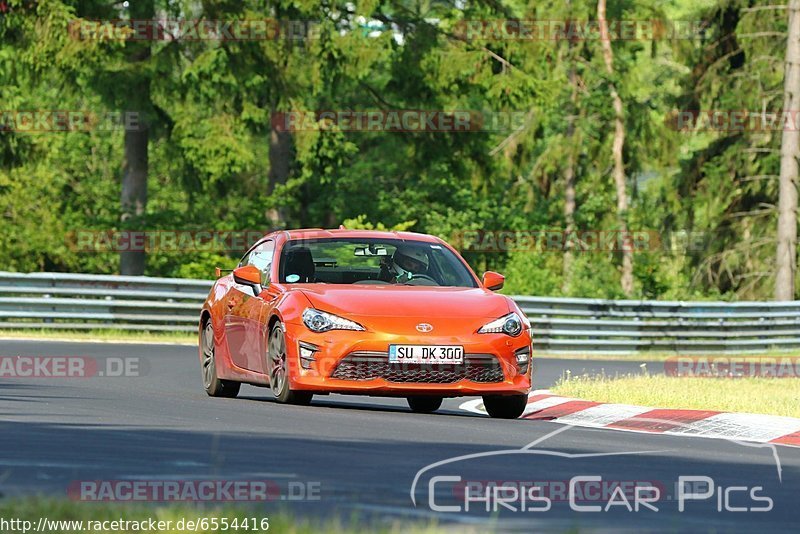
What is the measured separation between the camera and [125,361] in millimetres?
21891

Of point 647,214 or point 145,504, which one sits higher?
point 145,504

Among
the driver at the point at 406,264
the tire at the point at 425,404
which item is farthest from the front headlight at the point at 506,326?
the tire at the point at 425,404

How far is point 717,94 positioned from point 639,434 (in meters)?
37.0

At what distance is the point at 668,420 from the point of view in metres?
14.6

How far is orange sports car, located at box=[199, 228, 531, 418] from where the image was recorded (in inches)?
542

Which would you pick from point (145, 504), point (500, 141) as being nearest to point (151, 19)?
point (500, 141)

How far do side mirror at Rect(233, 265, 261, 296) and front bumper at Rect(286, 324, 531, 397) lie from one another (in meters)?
1.15

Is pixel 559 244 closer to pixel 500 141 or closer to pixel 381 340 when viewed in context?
pixel 500 141

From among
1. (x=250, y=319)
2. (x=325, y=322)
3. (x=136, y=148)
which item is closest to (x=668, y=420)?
(x=325, y=322)

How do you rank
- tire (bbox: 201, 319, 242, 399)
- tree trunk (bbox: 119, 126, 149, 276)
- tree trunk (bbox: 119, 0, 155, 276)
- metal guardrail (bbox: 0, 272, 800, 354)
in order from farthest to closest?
tree trunk (bbox: 119, 126, 149, 276) → tree trunk (bbox: 119, 0, 155, 276) → metal guardrail (bbox: 0, 272, 800, 354) → tire (bbox: 201, 319, 242, 399)

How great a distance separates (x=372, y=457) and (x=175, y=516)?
3.05 m

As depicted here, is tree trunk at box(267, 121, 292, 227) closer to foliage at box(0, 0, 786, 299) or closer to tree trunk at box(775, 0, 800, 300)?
foliage at box(0, 0, 786, 299)

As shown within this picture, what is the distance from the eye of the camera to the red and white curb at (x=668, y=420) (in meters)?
13.7

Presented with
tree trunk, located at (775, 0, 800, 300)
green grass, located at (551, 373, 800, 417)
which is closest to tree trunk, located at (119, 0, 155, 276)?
tree trunk, located at (775, 0, 800, 300)
